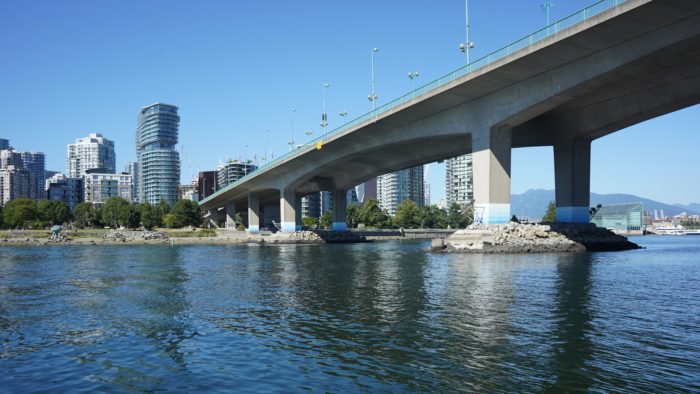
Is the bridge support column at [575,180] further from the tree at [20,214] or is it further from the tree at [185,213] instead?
the tree at [20,214]

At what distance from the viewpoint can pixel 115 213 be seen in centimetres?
16600

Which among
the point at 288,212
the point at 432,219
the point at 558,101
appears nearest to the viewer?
the point at 558,101

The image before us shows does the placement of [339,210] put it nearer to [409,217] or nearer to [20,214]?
[409,217]

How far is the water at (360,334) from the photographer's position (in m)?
13.8

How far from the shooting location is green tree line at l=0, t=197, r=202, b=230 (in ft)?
510

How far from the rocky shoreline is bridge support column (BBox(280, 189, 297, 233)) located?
167 feet

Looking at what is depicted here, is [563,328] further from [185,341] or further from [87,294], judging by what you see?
[87,294]

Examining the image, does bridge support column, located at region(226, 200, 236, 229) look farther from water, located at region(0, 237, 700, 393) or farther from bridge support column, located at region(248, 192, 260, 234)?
water, located at region(0, 237, 700, 393)

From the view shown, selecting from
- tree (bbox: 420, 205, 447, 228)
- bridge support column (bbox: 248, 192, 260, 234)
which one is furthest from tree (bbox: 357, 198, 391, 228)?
bridge support column (bbox: 248, 192, 260, 234)

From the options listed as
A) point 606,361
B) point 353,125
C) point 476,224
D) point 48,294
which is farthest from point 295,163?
point 606,361

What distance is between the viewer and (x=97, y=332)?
20.0m

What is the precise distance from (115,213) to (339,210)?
86.3 m

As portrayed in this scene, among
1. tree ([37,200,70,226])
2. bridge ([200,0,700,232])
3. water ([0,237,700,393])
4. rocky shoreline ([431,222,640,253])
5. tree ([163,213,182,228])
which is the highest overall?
bridge ([200,0,700,232])

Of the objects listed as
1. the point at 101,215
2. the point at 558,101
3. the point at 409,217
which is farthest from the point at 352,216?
the point at 558,101
